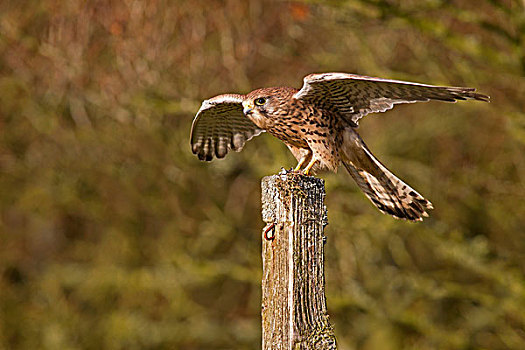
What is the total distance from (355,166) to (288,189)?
160 cm

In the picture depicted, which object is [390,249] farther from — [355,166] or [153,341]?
[355,166]

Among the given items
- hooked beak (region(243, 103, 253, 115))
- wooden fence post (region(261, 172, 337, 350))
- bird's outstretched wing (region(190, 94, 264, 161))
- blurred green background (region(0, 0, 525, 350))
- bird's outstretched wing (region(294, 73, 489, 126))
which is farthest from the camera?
blurred green background (region(0, 0, 525, 350))

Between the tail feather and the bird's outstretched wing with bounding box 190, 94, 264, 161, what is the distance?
0.60 metres

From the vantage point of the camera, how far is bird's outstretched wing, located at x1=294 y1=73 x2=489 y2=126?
2805 millimetres

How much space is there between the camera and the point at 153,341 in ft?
29.2

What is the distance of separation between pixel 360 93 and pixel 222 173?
4.03m

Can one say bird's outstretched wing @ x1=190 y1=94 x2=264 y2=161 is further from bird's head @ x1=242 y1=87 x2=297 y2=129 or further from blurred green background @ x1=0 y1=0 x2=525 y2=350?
blurred green background @ x1=0 y1=0 x2=525 y2=350

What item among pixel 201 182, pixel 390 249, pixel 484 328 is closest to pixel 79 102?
pixel 201 182

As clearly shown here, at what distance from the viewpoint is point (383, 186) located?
3.83 metres

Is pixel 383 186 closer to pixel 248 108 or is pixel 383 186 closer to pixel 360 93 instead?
pixel 360 93

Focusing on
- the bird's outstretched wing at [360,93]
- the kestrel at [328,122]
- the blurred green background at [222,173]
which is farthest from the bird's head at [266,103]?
the blurred green background at [222,173]

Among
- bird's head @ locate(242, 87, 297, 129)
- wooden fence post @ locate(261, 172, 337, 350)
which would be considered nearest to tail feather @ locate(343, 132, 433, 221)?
bird's head @ locate(242, 87, 297, 129)

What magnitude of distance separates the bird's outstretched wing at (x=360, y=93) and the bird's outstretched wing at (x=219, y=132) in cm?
59

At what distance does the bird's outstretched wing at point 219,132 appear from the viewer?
401cm
